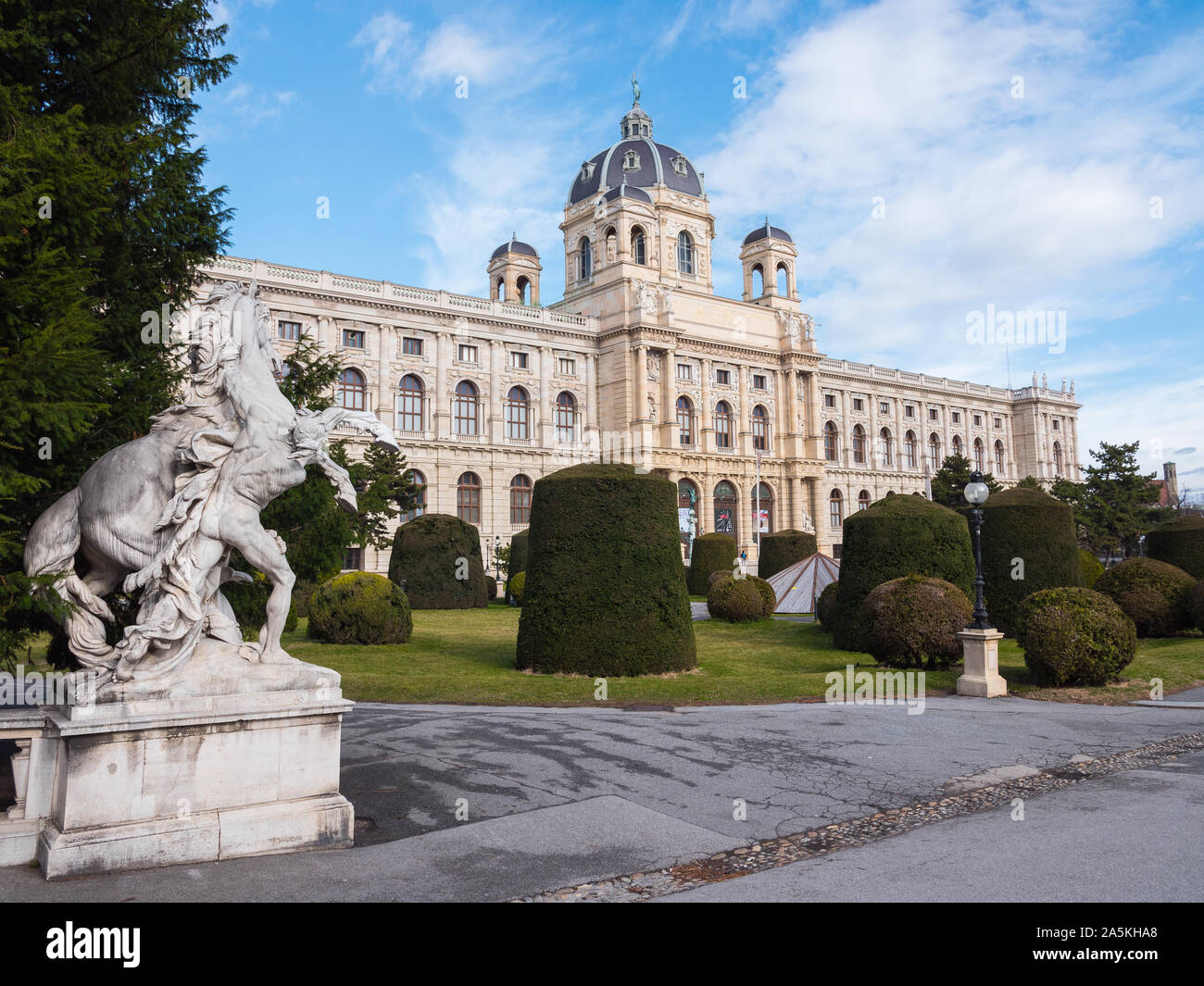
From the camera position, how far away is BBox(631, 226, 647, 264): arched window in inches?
2304

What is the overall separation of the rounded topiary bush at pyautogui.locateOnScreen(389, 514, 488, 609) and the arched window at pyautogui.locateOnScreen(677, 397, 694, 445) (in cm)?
2949

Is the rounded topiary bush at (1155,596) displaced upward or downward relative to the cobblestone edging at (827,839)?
upward

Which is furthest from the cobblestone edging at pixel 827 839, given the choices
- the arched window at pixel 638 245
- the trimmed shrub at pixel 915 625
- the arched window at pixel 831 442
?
the arched window at pixel 831 442

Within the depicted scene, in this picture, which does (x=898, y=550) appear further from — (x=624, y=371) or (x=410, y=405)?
(x=624, y=371)

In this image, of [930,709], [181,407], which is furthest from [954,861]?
[930,709]

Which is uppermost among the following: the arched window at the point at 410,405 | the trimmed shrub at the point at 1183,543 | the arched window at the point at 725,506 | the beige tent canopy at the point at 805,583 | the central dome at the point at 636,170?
the central dome at the point at 636,170

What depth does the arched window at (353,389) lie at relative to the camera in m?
45.7

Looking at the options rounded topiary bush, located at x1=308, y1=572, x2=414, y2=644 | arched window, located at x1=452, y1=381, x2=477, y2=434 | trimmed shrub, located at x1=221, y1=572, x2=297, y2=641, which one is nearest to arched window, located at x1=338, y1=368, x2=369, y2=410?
arched window, located at x1=452, y1=381, x2=477, y2=434

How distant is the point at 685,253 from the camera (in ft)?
204

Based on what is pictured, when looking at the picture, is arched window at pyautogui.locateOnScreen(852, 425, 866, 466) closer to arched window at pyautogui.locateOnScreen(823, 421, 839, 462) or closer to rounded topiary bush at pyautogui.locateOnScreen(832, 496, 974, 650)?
arched window at pyautogui.locateOnScreen(823, 421, 839, 462)

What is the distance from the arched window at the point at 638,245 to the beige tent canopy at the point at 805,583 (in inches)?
1389

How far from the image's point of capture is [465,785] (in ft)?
23.0

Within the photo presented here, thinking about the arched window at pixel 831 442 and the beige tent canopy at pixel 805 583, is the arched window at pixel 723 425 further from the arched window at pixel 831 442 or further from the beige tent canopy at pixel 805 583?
the beige tent canopy at pixel 805 583

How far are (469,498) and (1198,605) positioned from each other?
37908 millimetres
